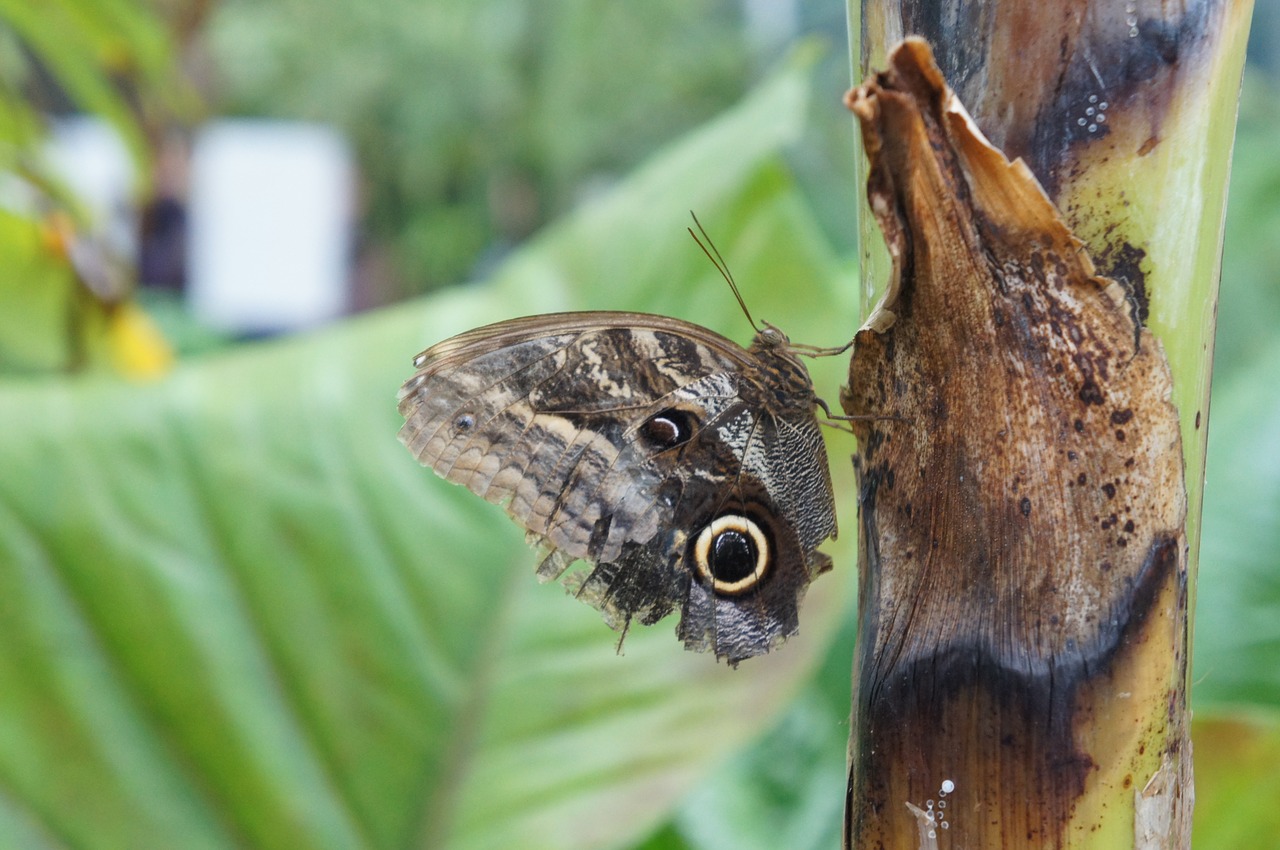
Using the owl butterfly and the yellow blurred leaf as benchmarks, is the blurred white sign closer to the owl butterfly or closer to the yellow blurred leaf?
the yellow blurred leaf

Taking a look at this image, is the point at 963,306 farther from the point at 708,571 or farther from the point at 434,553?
the point at 434,553

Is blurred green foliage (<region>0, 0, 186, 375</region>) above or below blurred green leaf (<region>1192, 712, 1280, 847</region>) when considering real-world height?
above

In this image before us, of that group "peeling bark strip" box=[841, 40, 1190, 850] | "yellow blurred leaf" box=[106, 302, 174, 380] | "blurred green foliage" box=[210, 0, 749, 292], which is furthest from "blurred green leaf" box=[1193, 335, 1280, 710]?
"blurred green foliage" box=[210, 0, 749, 292]

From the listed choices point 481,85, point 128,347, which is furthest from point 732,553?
point 481,85

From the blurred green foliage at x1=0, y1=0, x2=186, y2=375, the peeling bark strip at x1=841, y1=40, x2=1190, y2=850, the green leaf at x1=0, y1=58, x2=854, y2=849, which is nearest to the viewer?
the peeling bark strip at x1=841, y1=40, x2=1190, y2=850

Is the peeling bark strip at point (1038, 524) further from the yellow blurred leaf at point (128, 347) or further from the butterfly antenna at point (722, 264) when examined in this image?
the yellow blurred leaf at point (128, 347)

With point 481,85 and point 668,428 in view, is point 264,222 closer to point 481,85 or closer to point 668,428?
point 668,428

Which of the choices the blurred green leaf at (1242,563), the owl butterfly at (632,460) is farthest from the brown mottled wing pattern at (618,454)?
the blurred green leaf at (1242,563)
